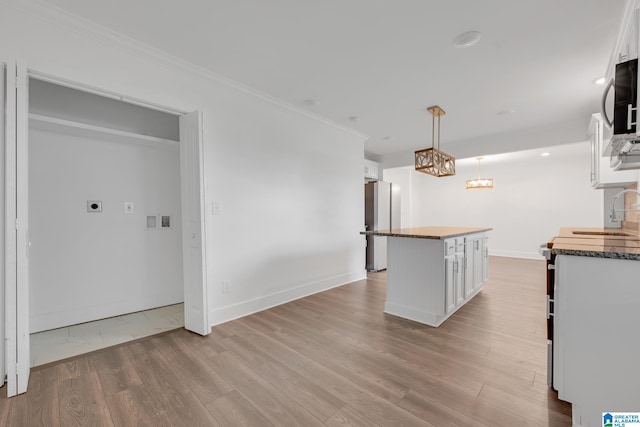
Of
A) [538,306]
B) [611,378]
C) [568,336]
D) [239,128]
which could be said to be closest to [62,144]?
[239,128]

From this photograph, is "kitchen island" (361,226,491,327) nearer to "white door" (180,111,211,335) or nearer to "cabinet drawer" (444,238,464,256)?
"cabinet drawer" (444,238,464,256)

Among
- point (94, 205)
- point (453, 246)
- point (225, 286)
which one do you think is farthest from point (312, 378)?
point (94, 205)

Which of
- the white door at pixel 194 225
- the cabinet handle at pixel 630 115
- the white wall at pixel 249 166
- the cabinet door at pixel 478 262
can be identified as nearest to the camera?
the cabinet handle at pixel 630 115

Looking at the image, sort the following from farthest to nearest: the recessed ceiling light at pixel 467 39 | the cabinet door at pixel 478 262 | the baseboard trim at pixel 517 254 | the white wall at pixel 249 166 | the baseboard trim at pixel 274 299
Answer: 1. the baseboard trim at pixel 517 254
2. the cabinet door at pixel 478 262
3. the baseboard trim at pixel 274 299
4. the recessed ceiling light at pixel 467 39
5. the white wall at pixel 249 166

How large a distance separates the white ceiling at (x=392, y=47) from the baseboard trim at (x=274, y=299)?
98.0 inches

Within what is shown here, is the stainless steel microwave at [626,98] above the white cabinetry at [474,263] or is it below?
above

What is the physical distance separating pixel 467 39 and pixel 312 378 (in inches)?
113

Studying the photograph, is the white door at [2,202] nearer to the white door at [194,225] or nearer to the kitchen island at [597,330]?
the white door at [194,225]

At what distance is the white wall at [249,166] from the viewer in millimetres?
2049

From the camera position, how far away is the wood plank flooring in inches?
62.4

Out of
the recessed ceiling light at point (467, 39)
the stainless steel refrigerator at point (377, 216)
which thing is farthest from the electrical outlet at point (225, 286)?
the stainless steel refrigerator at point (377, 216)

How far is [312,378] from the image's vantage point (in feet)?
6.41

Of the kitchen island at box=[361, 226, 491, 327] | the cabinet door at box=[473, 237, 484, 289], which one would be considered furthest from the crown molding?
the cabinet door at box=[473, 237, 484, 289]

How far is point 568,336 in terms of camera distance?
1510 millimetres
